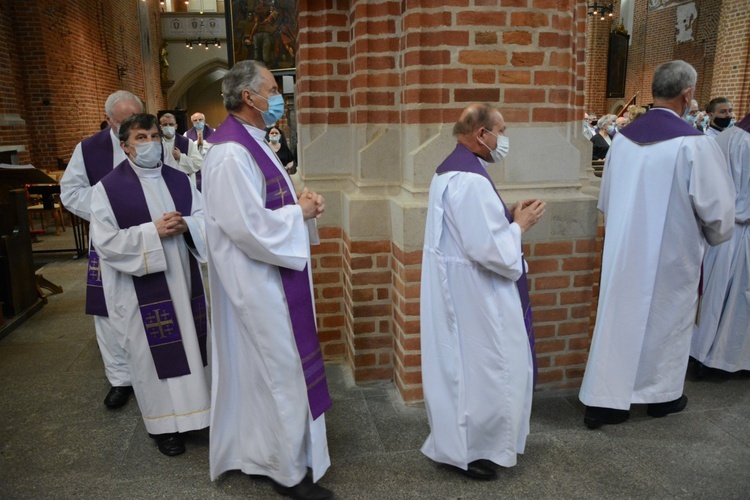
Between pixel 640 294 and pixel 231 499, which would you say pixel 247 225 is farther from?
pixel 640 294

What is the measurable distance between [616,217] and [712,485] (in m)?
1.39

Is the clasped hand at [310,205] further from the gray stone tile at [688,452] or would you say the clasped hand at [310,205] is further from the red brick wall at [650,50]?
the red brick wall at [650,50]

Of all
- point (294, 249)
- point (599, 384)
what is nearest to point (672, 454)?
point (599, 384)

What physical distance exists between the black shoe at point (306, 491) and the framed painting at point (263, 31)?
5491mm

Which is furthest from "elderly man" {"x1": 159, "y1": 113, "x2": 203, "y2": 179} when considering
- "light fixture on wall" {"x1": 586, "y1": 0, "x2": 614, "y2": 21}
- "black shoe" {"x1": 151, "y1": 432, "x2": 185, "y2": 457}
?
"light fixture on wall" {"x1": 586, "y1": 0, "x2": 614, "y2": 21}

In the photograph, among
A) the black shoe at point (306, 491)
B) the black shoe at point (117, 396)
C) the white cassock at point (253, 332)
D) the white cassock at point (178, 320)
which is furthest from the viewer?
the black shoe at point (117, 396)

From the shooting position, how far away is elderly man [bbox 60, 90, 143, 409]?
3906mm

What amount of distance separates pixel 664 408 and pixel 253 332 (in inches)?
93.4

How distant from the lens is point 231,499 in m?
2.79

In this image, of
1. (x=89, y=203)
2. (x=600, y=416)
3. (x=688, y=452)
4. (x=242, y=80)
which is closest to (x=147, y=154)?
(x=242, y=80)

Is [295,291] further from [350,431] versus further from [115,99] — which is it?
[115,99]

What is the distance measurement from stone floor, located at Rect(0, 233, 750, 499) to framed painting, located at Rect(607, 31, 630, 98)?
1534 cm

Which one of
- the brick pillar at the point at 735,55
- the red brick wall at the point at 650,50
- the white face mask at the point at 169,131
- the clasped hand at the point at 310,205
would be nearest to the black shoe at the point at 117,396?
the clasped hand at the point at 310,205

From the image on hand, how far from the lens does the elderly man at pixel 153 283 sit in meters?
3.12
